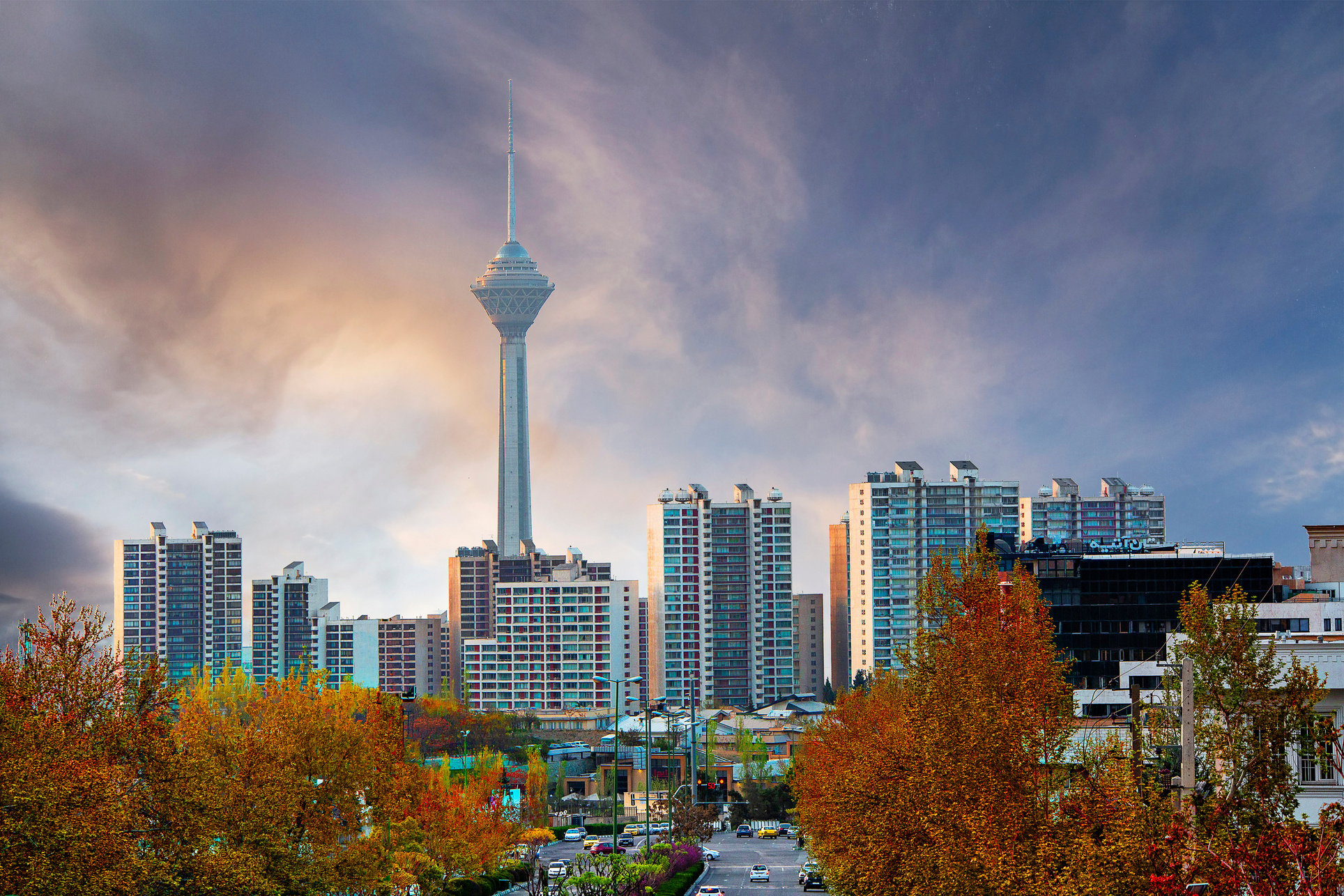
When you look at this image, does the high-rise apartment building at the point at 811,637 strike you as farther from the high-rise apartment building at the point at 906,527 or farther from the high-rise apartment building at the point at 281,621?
the high-rise apartment building at the point at 281,621

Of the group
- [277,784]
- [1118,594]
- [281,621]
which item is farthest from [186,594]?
[277,784]

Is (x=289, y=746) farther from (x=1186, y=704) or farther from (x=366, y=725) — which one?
(x=1186, y=704)

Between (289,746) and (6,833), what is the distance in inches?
398

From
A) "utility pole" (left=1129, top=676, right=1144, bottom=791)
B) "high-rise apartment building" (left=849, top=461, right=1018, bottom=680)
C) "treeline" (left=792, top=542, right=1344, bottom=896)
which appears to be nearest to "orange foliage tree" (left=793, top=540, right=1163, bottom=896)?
"treeline" (left=792, top=542, right=1344, bottom=896)

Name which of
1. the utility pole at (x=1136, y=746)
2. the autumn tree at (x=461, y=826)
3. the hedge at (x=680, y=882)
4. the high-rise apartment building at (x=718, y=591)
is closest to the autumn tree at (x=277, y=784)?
the autumn tree at (x=461, y=826)

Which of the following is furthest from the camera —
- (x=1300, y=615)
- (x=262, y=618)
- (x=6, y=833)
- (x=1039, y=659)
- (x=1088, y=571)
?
(x=262, y=618)

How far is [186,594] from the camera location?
196 meters

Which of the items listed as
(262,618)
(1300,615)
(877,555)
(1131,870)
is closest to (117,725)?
(1131,870)

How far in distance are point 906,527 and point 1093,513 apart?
26206 millimetres

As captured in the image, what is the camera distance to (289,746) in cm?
3547

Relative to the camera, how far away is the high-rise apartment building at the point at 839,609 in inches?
7426

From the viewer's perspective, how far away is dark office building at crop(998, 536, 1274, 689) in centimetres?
7700

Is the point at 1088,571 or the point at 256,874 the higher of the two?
the point at 1088,571

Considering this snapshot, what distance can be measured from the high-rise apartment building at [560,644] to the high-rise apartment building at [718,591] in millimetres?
13577
